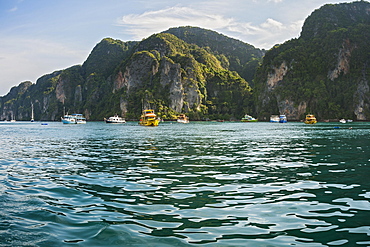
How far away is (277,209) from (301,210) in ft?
2.58

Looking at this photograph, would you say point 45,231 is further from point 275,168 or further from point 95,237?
point 275,168

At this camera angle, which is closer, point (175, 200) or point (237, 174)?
point (175, 200)

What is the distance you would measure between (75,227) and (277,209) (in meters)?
6.45

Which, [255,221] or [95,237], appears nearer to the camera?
[95,237]

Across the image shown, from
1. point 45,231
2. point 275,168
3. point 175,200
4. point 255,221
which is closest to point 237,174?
point 275,168

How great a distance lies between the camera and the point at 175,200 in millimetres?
12047

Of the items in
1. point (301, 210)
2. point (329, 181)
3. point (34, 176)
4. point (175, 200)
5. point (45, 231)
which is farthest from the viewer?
point (34, 176)

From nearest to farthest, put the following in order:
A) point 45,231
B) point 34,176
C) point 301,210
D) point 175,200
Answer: point 45,231 → point 301,210 → point 175,200 → point 34,176

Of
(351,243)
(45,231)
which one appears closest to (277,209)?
(351,243)

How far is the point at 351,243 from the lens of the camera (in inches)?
307

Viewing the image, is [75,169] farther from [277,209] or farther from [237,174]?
[277,209]

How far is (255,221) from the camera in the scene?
9.56 meters

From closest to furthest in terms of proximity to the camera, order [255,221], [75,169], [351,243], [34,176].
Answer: [351,243], [255,221], [34,176], [75,169]

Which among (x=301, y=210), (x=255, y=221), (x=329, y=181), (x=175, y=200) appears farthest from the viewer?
(x=329, y=181)
